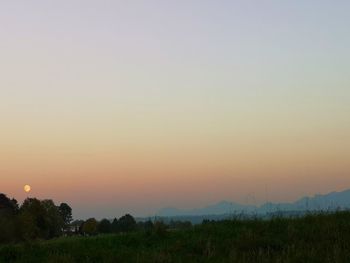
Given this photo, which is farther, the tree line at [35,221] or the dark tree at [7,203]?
the dark tree at [7,203]

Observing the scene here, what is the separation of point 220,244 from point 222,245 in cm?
19

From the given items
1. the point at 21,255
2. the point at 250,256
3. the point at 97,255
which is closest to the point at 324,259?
the point at 250,256

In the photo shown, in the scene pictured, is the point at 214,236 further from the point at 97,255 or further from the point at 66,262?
the point at 66,262

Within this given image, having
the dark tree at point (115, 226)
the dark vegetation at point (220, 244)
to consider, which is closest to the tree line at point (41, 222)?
the dark tree at point (115, 226)

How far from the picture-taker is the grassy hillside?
10414 millimetres

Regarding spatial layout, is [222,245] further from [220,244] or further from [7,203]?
[7,203]

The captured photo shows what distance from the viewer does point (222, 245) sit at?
11.7 metres

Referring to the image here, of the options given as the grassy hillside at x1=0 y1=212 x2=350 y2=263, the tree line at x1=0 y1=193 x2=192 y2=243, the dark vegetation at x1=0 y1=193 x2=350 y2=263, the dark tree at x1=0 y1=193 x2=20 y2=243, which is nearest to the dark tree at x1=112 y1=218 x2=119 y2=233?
the tree line at x1=0 y1=193 x2=192 y2=243

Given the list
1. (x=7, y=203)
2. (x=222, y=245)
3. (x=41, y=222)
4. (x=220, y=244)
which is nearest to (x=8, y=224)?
(x=41, y=222)

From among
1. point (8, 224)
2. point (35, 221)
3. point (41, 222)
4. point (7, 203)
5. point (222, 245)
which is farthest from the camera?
point (7, 203)

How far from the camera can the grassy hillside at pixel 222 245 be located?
1041 centimetres

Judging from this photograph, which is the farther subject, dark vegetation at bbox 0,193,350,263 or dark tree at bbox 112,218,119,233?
dark tree at bbox 112,218,119,233

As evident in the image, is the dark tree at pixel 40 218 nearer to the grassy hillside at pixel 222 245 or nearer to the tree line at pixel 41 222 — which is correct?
the tree line at pixel 41 222

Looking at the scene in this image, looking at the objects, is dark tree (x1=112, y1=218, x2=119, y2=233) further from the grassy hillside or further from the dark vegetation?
the grassy hillside
